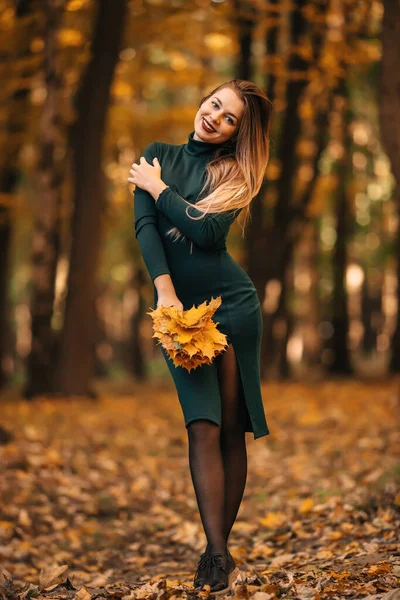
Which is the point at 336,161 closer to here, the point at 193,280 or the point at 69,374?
the point at 69,374

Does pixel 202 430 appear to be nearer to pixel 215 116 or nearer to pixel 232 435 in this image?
pixel 232 435

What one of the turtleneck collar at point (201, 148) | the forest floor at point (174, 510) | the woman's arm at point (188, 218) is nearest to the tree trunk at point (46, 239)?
the forest floor at point (174, 510)

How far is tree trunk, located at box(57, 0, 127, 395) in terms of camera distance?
13219mm

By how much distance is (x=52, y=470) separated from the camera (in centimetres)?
764

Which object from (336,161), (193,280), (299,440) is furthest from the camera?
(336,161)

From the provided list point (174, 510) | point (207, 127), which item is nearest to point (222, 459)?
point (207, 127)

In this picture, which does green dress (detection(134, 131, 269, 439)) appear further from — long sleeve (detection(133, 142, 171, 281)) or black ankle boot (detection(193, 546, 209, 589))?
black ankle boot (detection(193, 546, 209, 589))

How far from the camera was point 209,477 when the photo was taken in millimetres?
3930

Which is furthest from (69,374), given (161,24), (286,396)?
(161,24)

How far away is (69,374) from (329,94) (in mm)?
6911

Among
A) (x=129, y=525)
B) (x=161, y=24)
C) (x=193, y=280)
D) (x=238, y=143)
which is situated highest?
(x=161, y=24)

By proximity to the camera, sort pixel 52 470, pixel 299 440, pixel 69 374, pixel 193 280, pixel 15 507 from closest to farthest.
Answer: pixel 193 280, pixel 15 507, pixel 52 470, pixel 299 440, pixel 69 374

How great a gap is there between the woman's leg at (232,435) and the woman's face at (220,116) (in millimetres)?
1071

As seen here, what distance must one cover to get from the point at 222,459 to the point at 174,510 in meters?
2.93
